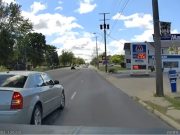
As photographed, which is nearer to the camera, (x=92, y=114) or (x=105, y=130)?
(x=105, y=130)

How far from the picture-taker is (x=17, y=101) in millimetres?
9336

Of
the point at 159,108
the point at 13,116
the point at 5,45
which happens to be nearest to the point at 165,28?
the point at 159,108

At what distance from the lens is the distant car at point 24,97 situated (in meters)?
9.22

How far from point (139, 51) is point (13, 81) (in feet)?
142

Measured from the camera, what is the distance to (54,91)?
42.0ft

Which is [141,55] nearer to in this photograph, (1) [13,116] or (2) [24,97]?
(2) [24,97]

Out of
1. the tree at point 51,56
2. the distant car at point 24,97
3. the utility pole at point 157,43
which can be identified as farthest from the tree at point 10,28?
the tree at point 51,56

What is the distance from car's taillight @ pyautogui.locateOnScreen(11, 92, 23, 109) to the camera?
9.29 meters

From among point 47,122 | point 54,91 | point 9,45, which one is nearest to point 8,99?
point 47,122

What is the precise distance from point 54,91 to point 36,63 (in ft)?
389

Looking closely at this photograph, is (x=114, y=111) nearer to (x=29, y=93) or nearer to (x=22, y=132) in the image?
(x=29, y=93)

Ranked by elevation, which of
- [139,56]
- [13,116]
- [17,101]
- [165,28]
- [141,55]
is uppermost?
[165,28]

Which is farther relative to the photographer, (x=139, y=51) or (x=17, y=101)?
(x=139, y=51)

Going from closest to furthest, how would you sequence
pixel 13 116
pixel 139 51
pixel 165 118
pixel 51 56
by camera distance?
pixel 13 116, pixel 165 118, pixel 139 51, pixel 51 56
